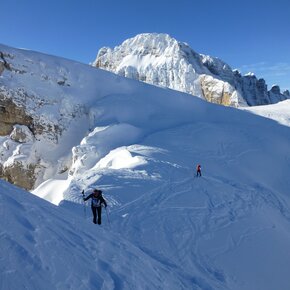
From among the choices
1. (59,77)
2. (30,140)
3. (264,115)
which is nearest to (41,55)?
(59,77)

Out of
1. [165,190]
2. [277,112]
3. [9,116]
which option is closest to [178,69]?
[277,112]

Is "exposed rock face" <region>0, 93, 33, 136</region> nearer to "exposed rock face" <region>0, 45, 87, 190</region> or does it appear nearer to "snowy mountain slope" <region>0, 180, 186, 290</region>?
"exposed rock face" <region>0, 45, 87, 190</region>

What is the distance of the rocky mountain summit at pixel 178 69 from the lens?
9212 centimetres

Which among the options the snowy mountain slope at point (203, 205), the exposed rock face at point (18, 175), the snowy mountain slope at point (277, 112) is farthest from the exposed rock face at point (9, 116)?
the snowy mountain slope at point (277, 112)

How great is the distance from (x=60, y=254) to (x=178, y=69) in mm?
92165

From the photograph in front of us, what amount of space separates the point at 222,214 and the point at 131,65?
9009 cm

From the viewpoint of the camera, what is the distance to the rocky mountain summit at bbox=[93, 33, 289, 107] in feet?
302

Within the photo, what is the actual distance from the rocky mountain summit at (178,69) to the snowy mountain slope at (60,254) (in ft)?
252

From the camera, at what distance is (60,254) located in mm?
7699

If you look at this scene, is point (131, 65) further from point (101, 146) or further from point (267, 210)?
point (267, 210)

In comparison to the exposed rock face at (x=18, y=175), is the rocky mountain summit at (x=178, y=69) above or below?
above

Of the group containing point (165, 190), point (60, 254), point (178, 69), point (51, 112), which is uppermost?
point (178, 69)

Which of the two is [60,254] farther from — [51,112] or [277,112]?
[277,112]

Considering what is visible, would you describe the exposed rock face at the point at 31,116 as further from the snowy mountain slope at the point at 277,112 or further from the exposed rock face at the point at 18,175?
the snowy mountain slope at the point at 277,112
